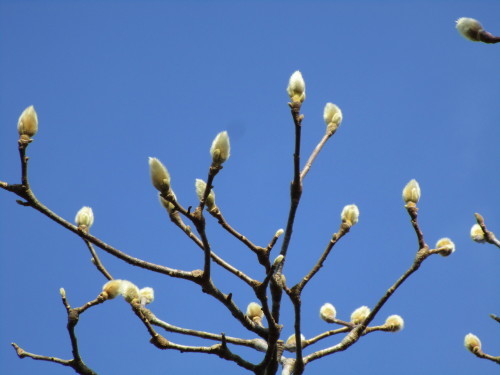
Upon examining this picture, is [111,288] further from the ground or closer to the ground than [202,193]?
closer to the ground

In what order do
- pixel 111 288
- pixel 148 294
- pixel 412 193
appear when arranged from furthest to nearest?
pixel 148 294 < pixel 412 193 < pixel 111 288

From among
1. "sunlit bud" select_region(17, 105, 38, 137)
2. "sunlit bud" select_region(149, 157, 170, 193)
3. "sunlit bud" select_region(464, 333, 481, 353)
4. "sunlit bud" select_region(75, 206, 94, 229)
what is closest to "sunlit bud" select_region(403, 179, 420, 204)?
"sunlit bud" select_region(464, 333, 481, 353)

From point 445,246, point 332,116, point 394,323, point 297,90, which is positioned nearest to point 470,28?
point 297,90

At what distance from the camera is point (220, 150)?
2859mm

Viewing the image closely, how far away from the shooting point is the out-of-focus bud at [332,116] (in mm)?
Result: 3644

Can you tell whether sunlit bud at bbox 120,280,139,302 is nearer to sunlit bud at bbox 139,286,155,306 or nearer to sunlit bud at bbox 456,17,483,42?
sunlit bud at bbox 139,286,155,306

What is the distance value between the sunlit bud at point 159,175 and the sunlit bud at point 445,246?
182 cm

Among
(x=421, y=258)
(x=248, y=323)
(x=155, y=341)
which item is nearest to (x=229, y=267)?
(x=248, y=323)

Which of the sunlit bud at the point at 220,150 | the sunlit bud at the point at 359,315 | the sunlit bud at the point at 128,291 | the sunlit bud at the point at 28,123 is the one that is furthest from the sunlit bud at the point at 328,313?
the sunlit bud at the point at 28,123

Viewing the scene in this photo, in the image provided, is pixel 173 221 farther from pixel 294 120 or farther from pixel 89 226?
pixel 294 120

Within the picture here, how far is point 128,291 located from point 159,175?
0.89 m

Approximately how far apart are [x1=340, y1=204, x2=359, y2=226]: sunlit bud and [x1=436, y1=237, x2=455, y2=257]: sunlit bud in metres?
0.57

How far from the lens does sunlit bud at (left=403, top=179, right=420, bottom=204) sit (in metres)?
3.54

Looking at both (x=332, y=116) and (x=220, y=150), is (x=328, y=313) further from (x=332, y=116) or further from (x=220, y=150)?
(x=220, y=150)
